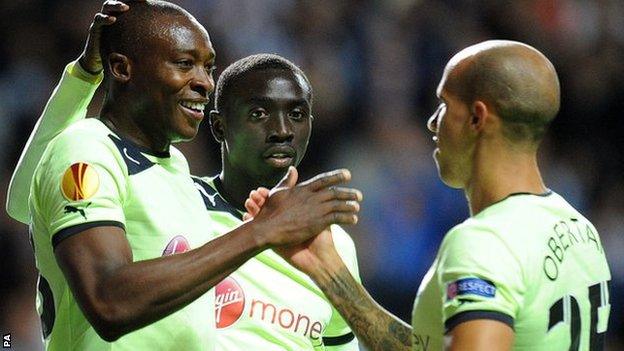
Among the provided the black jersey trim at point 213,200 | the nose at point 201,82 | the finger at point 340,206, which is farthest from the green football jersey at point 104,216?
the black jersey trim at point 213,200

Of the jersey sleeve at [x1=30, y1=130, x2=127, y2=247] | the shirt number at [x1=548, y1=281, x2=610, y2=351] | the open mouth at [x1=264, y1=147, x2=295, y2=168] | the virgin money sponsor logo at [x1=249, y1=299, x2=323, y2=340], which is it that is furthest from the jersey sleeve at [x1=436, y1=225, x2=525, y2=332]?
the open mouth at [x1=264, y1=147, x2=295, y2=168]

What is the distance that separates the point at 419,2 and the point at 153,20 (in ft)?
21.1

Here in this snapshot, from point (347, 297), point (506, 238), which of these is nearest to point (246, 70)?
point (347, 297)

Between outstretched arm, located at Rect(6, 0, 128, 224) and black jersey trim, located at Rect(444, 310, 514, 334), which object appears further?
outstretched arm, located at Rect(6, 0, 128, 224)

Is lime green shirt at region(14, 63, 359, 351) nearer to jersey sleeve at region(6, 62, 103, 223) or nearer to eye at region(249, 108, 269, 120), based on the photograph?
jersey sleeve at region(6, 62, 103, 223)

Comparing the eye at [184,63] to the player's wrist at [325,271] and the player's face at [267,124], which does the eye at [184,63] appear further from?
the player's face at [267,124]

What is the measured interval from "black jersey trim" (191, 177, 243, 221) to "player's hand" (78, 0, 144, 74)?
2.96ft

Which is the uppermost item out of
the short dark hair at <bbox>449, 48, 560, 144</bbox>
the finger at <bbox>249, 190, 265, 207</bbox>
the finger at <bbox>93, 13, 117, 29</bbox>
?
the short dark hair at <bbox>449, 48, 560, 144</bbox>

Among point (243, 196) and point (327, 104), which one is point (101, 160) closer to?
point (243, 196)

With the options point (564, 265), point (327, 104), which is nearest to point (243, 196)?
point (564, 265)

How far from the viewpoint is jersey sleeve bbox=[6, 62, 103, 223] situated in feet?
15.8

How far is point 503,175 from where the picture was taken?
3645 millimetres

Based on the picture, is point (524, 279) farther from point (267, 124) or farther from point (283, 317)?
point (267, 124)

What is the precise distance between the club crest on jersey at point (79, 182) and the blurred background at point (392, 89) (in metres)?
4.53
